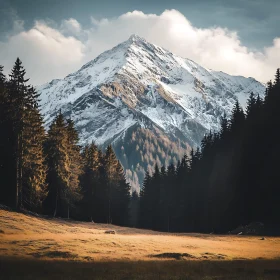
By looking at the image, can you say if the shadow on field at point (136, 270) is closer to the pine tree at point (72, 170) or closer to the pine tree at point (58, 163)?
the pine tree at point (58, 163)

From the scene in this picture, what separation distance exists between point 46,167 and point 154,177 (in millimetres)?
47601

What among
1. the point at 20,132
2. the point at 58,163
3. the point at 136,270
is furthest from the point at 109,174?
the point at 136,270

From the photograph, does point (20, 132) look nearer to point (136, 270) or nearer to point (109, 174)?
point (136, 270)

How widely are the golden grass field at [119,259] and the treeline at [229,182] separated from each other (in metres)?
18.3

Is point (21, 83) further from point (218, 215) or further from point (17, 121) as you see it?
point (218, 215)

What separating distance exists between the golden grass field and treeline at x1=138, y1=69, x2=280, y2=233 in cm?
1825

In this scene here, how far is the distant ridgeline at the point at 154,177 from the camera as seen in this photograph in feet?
136

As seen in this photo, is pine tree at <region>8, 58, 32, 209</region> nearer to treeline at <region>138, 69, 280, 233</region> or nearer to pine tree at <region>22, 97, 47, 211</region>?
pine tree at <region>22, 97, 47, 211</region>

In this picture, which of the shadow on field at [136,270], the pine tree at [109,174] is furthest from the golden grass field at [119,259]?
the pine tree at [109,174]

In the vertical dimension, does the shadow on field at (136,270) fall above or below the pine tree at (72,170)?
below

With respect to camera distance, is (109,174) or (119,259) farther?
(109,174)

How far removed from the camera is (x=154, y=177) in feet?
305

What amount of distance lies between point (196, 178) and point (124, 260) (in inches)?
2273

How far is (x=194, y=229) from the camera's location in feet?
244
